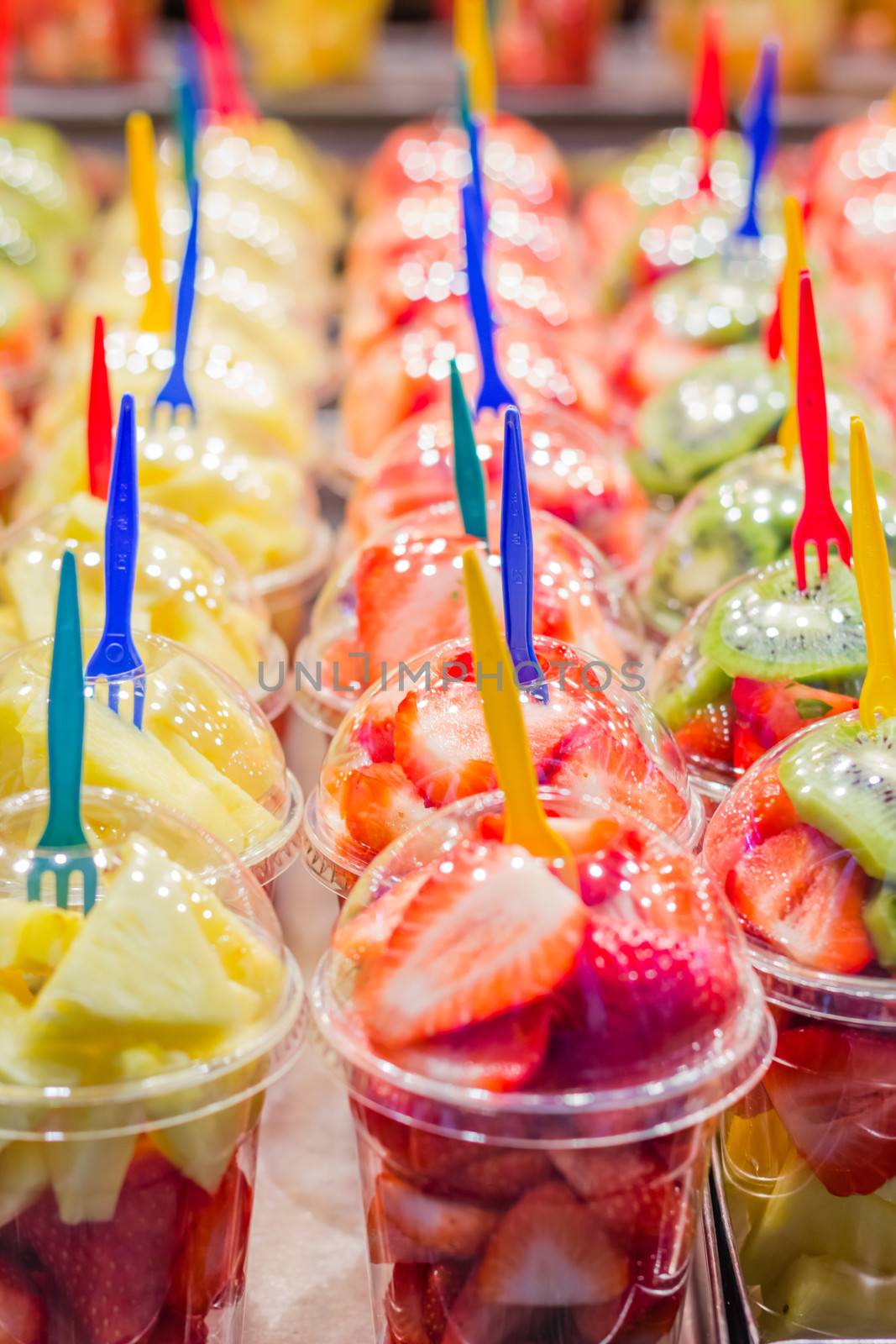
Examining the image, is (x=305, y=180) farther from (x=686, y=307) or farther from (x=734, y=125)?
(x=686, y=307)

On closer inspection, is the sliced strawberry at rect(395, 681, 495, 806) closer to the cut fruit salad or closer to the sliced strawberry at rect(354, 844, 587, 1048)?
the sliced strawberry at rect(354, 844, 587, 1048)

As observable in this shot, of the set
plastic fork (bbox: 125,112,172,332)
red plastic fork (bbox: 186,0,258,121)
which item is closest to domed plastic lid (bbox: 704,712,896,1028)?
plastic fork (bbox: 125,112,172,332)

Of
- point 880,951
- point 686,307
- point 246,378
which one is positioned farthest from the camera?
point 686,307

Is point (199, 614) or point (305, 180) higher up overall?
point (305, 180)

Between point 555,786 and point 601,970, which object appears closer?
point 601,970

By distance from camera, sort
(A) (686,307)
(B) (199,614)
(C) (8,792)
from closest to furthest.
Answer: (C) (8,792)
(B) (199,614)
(A) (686,307)

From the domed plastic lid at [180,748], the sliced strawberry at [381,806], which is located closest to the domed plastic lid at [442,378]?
the domed plastic lid at [180,748]

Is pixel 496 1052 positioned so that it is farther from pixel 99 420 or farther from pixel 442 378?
pixel 442 378

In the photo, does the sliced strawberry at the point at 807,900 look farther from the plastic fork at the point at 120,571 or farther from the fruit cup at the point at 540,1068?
the plastic fork at the point at 120,571

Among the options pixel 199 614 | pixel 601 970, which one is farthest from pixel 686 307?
pixel 601 970
